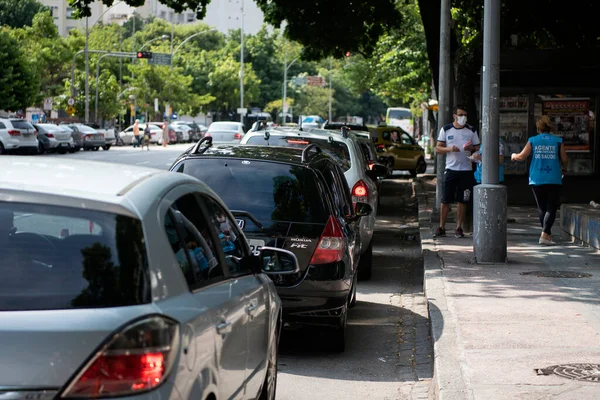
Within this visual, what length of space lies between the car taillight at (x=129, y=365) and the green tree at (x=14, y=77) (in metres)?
61.4

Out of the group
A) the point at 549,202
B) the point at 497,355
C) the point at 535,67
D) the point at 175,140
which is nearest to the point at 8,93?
the point at 175,140

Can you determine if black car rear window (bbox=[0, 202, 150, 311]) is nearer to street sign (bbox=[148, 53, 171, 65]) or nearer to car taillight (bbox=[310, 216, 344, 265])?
car taillight (bbox=[310, 216, 344, 265])

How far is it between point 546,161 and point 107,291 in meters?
12.0

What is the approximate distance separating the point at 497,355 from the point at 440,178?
12455 millimetres

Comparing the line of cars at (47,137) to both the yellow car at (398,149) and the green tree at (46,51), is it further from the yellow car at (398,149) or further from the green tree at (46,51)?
the yellow car at (398,149)

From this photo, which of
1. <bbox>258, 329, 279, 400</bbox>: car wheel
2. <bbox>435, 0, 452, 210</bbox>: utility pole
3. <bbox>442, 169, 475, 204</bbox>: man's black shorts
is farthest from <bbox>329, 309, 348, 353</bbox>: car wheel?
<bbox>435, 0, 452, 210</bbox>: utility pole

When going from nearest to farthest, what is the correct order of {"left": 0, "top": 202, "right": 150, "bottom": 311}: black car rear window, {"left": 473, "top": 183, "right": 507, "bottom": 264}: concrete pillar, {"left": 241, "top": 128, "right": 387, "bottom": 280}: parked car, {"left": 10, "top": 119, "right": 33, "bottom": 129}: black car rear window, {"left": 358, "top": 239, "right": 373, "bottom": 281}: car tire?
{"left": 0, "top": 202, "right": 150, "bottom": 311}: black car rear window
{"left": 473, "top": 183, "right": 507, "bottom": 264}: concrete pillar
{"left": 358, "top": 239, "right": 373, "bottom": 281}: car tire
{"left": 241, "top": 128, "right": 387, "bottom": 280}: parked car
{"left": 10, "top": 119, "right": 33, "bottom": 129}: black car rear window

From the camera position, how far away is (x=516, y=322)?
9.10m

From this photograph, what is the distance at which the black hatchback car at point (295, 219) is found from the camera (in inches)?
334

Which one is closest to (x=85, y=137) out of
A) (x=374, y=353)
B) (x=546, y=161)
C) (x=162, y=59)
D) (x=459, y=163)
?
(x=162, y=59)

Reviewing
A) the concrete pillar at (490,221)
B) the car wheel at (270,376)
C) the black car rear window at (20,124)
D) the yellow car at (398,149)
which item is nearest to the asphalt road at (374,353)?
the concrete pillar at (490,221)

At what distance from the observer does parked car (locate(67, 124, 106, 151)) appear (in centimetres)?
5525

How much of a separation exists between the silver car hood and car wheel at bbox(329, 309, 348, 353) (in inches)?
205

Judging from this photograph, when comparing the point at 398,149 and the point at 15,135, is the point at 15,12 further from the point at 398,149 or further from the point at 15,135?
the point at 398,149
